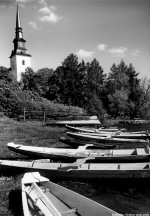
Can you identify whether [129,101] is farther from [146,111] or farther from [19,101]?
[19,101]

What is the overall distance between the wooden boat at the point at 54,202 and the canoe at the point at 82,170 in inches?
64.9

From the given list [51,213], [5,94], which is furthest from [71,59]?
[51,213]

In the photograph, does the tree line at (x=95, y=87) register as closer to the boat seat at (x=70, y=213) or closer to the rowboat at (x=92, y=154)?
the rowboat at (x=92, y=154)

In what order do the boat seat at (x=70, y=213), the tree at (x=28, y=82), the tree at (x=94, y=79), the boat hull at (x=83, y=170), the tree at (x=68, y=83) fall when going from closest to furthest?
1. the boat seat at (x=70, y=213)
2. the boat hull at (x=83, y=170)
3. the tree at (x=94, y=79)
4. the tree at (x=68, y=83)
5. the tree at (x=28, y=82)

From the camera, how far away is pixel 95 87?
52.6 meters

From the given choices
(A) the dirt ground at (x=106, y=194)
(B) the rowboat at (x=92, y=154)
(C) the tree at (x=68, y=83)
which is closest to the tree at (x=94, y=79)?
(C) the tree at (x=68, y=83)

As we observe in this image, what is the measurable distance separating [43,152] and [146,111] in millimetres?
33917

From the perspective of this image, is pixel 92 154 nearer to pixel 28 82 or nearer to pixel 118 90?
pixel 118 90

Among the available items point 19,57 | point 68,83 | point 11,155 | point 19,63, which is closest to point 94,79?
point 68,83

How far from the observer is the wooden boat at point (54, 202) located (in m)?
5.25

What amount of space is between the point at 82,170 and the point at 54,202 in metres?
2.57

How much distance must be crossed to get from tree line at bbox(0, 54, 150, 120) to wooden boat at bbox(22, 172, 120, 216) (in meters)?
30.6

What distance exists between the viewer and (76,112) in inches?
1412

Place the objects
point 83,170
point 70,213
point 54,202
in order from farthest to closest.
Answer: point 83,170, point 54,202, point 70,213
